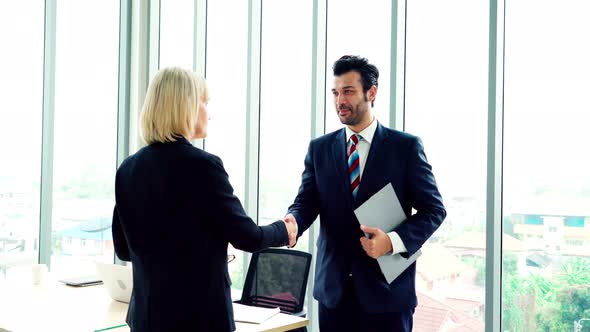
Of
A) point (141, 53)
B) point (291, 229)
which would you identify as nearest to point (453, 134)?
point (291, 229)

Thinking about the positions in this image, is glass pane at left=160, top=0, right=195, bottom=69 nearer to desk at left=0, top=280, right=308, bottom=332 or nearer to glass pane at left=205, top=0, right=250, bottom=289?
glass pane at left=205, top=0, right=250, bottom=289

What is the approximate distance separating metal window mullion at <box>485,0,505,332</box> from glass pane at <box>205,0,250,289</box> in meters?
1.95

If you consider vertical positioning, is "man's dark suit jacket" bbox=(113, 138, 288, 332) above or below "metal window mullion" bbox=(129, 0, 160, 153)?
below

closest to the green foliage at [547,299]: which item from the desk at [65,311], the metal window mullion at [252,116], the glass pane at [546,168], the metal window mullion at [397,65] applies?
the glass pane at [546,168]

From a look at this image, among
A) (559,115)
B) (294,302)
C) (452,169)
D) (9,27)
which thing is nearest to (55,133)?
(9,27)

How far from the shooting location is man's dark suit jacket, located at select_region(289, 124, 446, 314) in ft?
7.67

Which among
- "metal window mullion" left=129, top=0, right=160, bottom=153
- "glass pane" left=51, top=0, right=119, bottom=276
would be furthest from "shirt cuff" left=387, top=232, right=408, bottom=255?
"metal window mullion" left=129, top=0, right=160, bottom=153

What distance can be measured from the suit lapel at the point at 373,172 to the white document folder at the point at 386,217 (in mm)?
60

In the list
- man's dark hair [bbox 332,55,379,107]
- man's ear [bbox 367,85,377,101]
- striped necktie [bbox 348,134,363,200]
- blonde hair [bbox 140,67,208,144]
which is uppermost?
man's dark hair [bbox 332,55,379,107]

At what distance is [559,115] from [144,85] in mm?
3559

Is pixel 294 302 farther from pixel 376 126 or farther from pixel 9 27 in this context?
pixel 9 27

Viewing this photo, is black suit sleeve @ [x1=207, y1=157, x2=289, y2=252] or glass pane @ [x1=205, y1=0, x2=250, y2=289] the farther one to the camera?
glass pane @ [x1=205, y1=0, x2=250, y2=289]

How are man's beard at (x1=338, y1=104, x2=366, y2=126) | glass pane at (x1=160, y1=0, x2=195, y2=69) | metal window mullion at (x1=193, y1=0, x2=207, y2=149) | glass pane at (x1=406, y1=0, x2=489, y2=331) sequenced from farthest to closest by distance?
glass pane at (x1=160, y1=0, x2=195, y2=69)
metal window mullion at (x1=193, y1=0, x2=207, y2=149)
glass pane at (x1=406, y1=0, x2=489, y2=331)
man's beard at (x1=338, y1=104, x2=366, y2=126)

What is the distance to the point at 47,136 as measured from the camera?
4648mm
